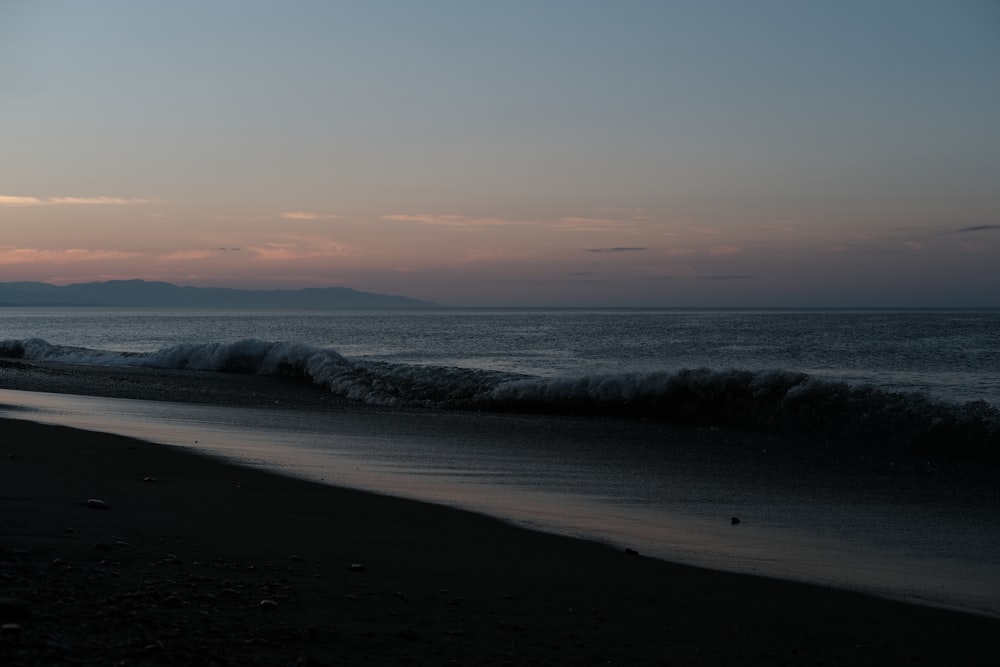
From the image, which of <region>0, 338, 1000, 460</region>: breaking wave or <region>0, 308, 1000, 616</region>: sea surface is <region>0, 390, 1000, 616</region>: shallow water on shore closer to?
<region>0, 308, 1000, 616</region>: sea surface

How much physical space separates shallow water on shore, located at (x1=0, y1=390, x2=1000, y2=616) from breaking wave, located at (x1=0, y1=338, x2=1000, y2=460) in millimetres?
1615

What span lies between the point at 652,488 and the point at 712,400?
25.2 feet

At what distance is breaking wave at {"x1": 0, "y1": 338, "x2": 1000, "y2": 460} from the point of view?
490 inches

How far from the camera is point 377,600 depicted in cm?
452

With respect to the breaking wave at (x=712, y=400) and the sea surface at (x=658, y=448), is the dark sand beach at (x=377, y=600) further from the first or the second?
the breaking wave at (x=712, y=400)

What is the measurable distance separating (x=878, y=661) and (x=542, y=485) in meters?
5.00

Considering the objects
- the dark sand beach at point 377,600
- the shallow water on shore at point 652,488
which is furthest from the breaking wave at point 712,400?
the dark sand beach at point 377,600

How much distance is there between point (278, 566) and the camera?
498cm

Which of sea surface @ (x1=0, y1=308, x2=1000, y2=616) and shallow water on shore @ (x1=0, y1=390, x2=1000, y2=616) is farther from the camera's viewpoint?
sea surface @ (x1=0, y1=308, x2=1000, y2=616)

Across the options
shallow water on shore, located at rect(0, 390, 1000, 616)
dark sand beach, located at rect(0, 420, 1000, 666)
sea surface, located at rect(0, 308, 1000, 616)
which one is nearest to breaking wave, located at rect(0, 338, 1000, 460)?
sea surface, located at rect(0, 308, 1000, 616)

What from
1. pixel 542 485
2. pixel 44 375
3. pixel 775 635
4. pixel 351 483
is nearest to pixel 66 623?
pixel 775 635

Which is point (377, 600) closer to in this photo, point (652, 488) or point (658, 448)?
point (652, 488)

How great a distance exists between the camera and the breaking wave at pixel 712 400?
40.8 feet

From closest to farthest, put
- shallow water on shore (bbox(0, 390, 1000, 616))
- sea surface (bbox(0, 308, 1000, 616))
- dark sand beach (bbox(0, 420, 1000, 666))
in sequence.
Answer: dark sand beach (bbox(0, 420, 1000, 666)) < shallow water on shore (bbox(0, 390, 1000, 616)) < sea surface (bbox(0, 308, 1000, 616))
